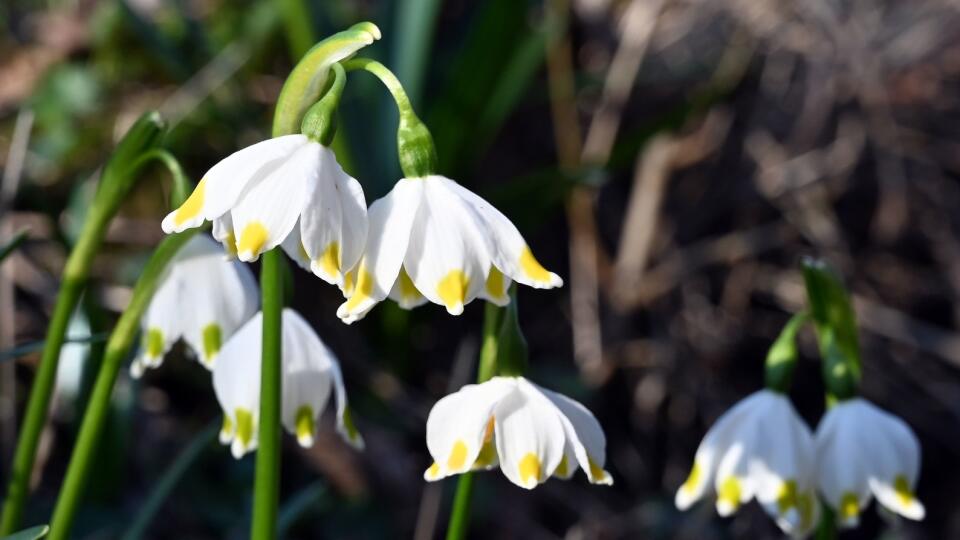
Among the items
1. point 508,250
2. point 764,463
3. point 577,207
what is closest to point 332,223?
point 508,250

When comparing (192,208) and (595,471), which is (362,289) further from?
(595,471)

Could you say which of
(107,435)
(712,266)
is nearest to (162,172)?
(107,435)

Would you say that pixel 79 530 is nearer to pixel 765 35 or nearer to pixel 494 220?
pixel 494 220

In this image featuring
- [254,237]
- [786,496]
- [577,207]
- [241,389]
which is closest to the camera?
[254,237]

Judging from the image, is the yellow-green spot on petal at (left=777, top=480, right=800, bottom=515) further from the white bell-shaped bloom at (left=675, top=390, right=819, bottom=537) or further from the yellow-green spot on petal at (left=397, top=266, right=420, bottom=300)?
the yellow-green spot on petal at (left=397, top=266, right=420, bottom=300)

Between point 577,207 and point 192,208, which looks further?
point 577,207

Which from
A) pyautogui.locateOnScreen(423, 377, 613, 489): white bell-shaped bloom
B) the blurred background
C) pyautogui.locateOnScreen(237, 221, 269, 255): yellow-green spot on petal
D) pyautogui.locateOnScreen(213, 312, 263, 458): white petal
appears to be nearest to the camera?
pyautogui.locateOnScreen(237, 221, 269, 255): yellow-green spot on petal

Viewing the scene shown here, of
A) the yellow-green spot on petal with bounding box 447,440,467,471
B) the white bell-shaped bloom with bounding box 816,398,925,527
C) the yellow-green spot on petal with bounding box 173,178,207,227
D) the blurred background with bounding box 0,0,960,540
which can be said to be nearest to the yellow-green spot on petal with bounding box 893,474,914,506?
the white bell-shaped bloom with bounding box 816,398,925,527
